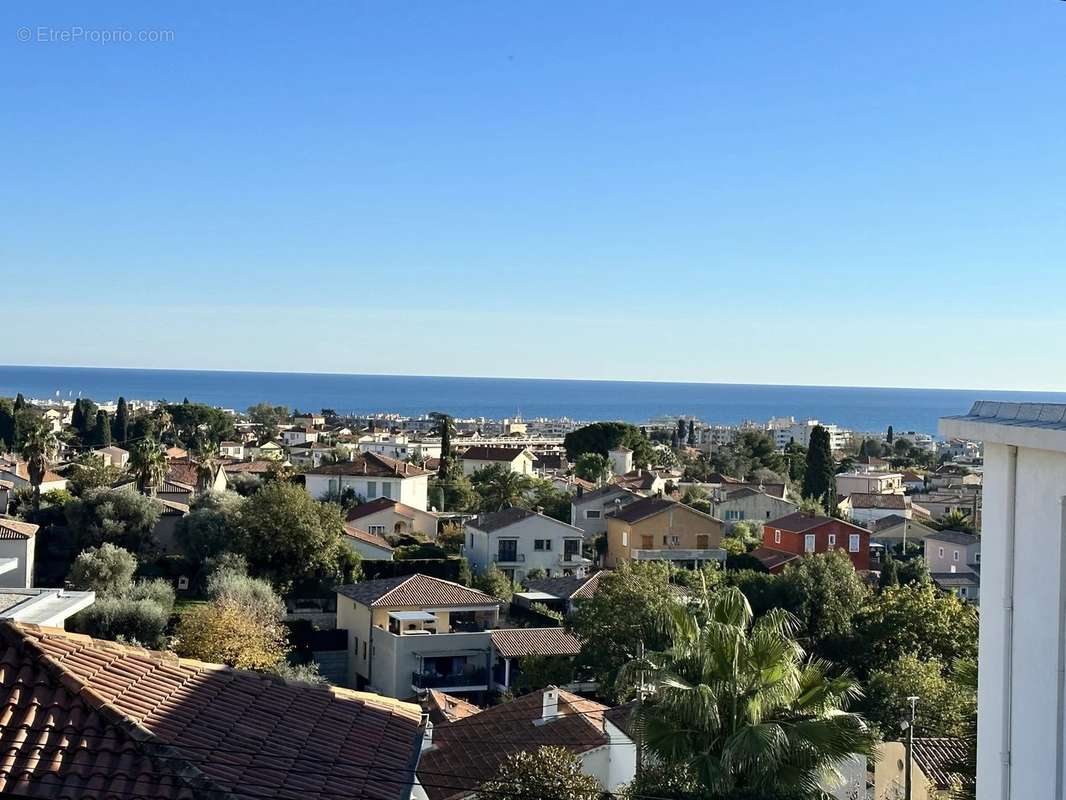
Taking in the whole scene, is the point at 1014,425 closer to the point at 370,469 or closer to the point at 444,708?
the point at 444,708

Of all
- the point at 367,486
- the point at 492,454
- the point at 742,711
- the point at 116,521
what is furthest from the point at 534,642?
the point at 492,454

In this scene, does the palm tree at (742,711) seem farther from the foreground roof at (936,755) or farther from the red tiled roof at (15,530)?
the red tiled roof at (15,530)

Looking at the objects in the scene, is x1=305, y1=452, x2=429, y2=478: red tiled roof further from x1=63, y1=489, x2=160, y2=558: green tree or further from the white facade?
x1=63, y1=489, x2=160, y2=558: green tree

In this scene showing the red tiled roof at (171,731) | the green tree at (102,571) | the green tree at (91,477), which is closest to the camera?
the red tiled roof at (171,731)

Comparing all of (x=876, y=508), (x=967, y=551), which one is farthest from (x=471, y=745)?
(x=876, y=508)

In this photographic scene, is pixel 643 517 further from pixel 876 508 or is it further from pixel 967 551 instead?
pixel 876 508

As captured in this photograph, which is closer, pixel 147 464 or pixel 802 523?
pixel 147 464

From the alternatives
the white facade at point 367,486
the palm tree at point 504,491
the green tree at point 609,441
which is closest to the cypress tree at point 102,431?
the green tree at point 609,441

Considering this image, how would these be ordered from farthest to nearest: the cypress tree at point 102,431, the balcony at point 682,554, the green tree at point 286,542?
the cypress tree at point 102,431 < the balcony at point 682,554 < the green tree at point 286,542

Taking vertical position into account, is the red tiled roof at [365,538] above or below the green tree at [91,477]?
below
